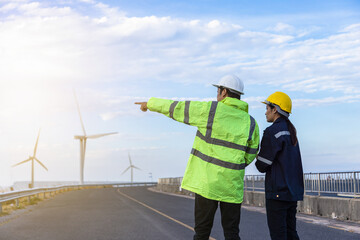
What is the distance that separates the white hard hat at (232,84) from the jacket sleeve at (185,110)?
0.32m

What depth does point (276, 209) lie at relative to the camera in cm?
482

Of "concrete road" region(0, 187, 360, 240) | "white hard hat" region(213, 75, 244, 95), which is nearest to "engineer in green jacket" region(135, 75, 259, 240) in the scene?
"white hard hat" region(213, 75, 244, 95)

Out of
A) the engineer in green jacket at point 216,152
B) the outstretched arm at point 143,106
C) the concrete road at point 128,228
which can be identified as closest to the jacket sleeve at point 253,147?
the engineer in green jacket at point 216,152

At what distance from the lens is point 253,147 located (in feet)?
15.5

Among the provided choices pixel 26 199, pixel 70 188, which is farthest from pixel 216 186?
pixel 70 188

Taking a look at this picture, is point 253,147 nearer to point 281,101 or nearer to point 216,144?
point 216,144

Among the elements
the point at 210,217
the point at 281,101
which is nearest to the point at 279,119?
the point at 281,101

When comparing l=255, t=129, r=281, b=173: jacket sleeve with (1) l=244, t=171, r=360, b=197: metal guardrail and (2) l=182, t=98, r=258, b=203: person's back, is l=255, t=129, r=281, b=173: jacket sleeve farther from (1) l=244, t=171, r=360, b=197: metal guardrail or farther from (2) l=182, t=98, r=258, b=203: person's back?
(1) l=244, t=171, r=360, b=197: metal guardrail

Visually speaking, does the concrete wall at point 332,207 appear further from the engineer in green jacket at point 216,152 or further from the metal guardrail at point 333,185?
the engineer in green jacket at point 216,152

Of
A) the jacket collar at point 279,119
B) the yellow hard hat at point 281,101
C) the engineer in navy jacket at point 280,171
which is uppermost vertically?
the yellow hard hat at point 281,101

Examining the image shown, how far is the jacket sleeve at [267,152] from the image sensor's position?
4777 mm

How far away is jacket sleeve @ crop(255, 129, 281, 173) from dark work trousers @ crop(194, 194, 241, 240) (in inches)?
18.7

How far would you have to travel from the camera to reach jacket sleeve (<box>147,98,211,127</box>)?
15.0ft

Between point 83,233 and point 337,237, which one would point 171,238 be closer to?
point 83,233
